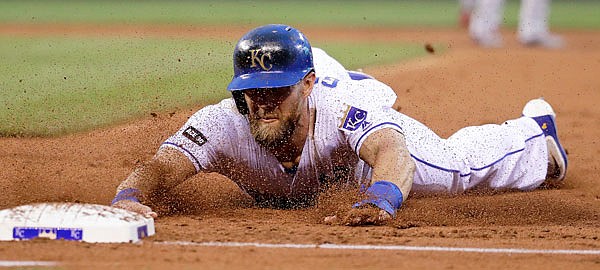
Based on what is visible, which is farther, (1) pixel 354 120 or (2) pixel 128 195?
(1) pixel 354 120

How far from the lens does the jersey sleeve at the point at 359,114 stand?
165 inches

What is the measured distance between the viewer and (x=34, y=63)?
12148mm

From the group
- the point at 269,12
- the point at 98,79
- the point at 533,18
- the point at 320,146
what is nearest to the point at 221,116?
the point at 320,146

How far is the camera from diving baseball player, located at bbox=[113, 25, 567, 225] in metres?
4.09

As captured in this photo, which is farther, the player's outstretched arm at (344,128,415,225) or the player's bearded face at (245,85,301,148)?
the player's bearded face at (245,85,301,148)

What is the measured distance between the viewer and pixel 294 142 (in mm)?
4301

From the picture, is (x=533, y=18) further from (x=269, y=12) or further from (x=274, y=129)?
(x=269, y=12)

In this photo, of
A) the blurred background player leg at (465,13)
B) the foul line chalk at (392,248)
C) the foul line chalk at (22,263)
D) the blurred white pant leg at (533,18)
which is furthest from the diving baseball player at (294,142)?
the blurred background player leg at (465,13)

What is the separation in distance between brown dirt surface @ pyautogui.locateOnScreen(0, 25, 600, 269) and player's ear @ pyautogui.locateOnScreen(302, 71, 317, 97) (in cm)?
50

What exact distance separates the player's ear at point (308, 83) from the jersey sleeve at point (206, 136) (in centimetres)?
35

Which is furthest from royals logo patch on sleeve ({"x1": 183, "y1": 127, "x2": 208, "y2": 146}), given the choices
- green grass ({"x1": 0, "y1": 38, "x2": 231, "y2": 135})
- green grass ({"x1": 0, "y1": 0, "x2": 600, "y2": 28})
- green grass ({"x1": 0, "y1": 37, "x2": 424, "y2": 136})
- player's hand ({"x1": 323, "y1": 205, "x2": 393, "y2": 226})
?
green grass ({"x1": 0, "y1": 0, "x2": 600, "y2": 28})

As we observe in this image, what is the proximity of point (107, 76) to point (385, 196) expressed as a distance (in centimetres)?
697

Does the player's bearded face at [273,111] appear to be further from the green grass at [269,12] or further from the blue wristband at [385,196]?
the green grass at [269,12]

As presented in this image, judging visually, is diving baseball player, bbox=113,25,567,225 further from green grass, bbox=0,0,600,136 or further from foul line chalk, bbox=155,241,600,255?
green grass, bbox=0,0,600,136
